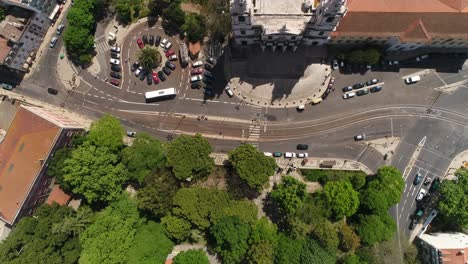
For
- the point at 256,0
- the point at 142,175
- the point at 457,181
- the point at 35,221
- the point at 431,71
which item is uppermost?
the point at 431,71

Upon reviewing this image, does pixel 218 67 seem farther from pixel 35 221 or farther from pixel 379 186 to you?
pixel 35 221

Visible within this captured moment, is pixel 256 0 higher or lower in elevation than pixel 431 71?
lower

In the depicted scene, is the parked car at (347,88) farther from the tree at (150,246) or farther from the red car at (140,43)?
the tree at (150,246)

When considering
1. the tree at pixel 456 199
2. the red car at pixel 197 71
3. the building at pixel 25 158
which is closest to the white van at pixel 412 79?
the tree at pixel 456 199

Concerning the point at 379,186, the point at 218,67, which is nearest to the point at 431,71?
the point at 379,186

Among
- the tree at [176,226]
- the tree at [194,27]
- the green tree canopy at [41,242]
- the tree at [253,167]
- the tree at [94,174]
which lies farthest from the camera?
the tree at [194,27]

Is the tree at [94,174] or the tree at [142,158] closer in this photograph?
the tree at [94,174]
